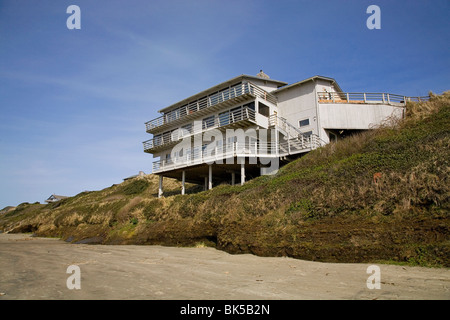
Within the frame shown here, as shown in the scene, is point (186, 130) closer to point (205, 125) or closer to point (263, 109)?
point (205, 125)

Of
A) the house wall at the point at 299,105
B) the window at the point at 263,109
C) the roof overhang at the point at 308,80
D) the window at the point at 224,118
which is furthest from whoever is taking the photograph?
the window at the point at 224,118

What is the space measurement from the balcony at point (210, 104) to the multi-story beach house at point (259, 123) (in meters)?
0.10

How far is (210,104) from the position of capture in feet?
98.7

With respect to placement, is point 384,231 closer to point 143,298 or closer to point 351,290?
point 351,290

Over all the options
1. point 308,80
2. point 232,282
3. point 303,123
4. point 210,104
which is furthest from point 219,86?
point 232,282

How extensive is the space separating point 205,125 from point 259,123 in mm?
6443

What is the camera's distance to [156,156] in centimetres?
3556

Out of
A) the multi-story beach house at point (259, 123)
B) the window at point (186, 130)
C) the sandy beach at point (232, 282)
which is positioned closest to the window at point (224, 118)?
the multi-story beach house at point (259, 123)

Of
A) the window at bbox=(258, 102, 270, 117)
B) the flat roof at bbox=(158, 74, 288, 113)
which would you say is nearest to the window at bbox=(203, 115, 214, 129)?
the flat roof at bbox=(158, 74, 288, 113)

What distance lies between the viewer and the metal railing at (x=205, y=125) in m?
26.7

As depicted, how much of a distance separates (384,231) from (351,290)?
4.18 m

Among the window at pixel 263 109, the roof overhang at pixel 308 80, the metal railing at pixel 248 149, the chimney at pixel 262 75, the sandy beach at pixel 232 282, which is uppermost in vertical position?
the chimney at pixel 262 75

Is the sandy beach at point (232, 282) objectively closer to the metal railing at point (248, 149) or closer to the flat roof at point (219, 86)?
the metal railing at point (248, 149)
